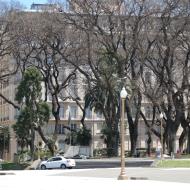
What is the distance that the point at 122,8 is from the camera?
2377 inches

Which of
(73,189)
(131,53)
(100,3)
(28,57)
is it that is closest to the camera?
(73,189)

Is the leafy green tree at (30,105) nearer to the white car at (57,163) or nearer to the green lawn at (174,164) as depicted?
the white car at (57,163)

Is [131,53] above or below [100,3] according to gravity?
below

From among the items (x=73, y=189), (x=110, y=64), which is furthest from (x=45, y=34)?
(x=73, y=189)

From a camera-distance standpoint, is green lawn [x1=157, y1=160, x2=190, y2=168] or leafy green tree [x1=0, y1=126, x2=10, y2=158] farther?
leafy green tree [x1=0, y1=126, x2=10, y2=158]

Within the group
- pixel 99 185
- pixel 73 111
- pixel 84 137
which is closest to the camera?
pixel 99 185

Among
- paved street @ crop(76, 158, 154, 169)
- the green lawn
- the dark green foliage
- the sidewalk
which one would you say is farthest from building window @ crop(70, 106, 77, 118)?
the sidewalk

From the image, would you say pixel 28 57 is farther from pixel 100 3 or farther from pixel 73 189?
pixel 73 189

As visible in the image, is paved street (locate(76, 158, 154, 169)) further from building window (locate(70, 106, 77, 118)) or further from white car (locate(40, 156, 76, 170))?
building window (locate(70, 106, 77, 118))

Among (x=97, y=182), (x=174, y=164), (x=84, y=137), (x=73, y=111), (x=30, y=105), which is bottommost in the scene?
(x=97, y=182)

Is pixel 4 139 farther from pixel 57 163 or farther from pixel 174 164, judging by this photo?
pixel 174 164

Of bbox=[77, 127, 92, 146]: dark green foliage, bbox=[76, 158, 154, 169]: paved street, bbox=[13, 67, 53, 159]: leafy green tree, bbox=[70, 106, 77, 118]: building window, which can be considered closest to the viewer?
bbox=[76, 158, 154, 169]: paved street

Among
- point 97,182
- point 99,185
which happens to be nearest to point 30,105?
point 97,182

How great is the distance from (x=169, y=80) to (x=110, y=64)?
695 centimetres
